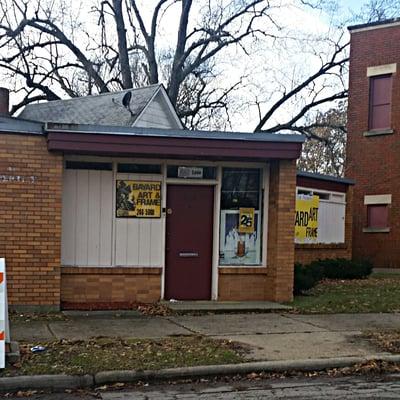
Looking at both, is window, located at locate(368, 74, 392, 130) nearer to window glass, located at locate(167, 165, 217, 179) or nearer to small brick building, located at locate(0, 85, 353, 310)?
small brick building, located at locate(0, 85, 353, 310)

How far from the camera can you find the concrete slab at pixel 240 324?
32.7 feet

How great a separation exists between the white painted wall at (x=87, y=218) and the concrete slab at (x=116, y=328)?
154 centimetres

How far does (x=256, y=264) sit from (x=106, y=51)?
917 inches

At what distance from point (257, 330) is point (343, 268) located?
7316 mm

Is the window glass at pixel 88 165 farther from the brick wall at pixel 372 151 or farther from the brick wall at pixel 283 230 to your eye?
the brick wall at pixel 372 151

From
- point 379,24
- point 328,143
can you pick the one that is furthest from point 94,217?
point 328,143

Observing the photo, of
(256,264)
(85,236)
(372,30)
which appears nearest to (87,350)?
(85,236)

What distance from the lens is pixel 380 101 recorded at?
22.6 metres

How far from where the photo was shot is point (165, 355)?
319 inches

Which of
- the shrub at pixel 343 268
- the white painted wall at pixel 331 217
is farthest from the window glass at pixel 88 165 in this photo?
the shrub at pixel 343 268

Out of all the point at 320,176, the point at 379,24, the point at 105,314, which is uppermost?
the point at 379,24

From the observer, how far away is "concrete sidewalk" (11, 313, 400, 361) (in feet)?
28.7

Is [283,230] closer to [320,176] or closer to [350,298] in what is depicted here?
[350,298]

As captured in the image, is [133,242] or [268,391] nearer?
[268,391]
